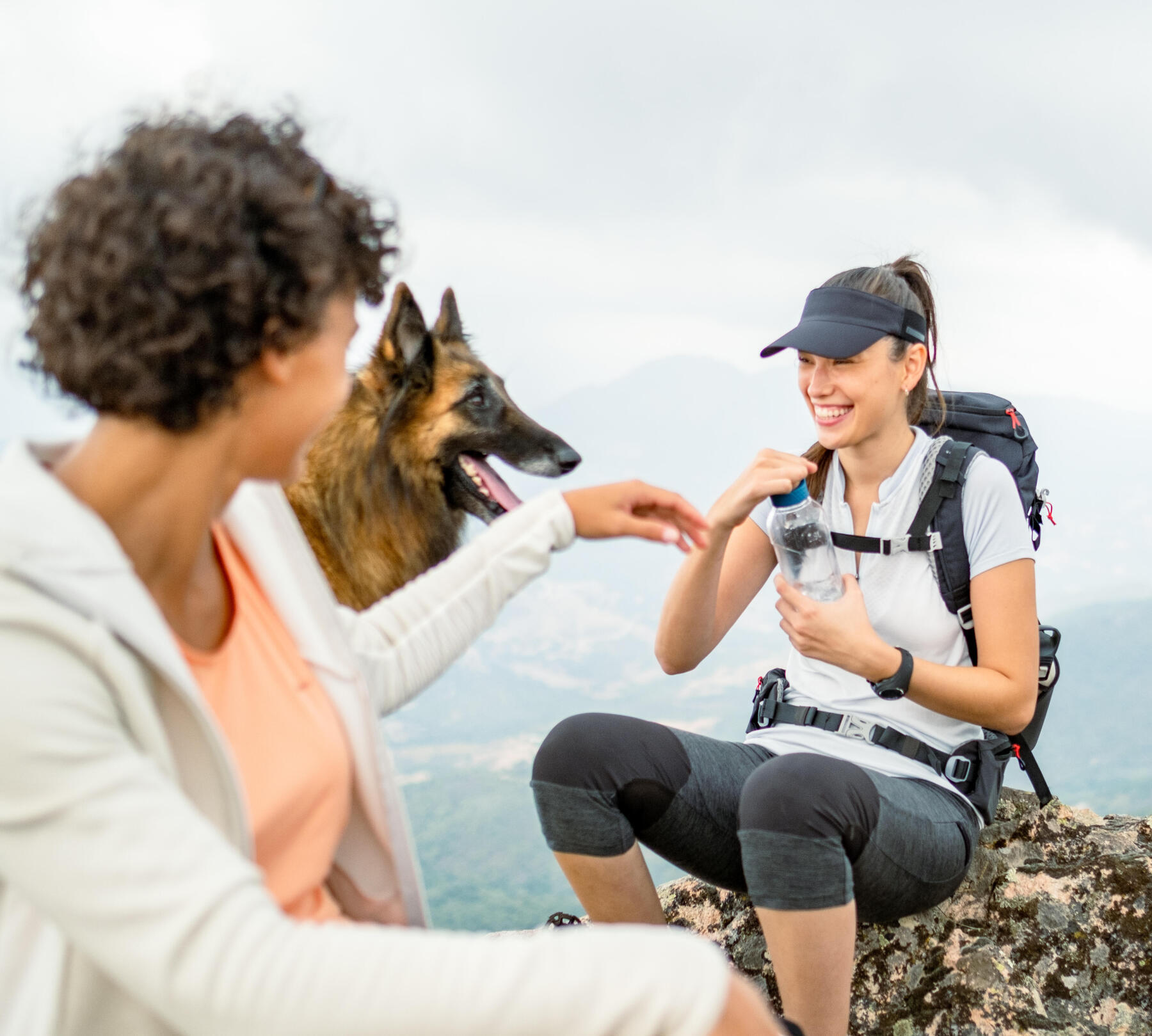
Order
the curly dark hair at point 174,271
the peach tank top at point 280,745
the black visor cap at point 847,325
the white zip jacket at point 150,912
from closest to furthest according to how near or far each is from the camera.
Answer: the white zip jacket at point 150,912 < the curly dark hair at point 174,271 < the peach tank top at point 280,745 < the black visor cap at point 847,325

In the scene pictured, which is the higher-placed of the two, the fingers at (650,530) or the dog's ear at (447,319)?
the dog's ear at (447,319)

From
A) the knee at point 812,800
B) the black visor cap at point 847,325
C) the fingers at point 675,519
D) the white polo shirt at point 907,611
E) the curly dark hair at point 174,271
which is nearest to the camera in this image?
the curly dark hair at point 174,271

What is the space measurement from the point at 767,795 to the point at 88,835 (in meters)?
1.20

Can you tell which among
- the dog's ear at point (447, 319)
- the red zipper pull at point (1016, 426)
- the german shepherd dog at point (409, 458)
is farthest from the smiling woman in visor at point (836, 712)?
the dog's ear at point (447, 319)

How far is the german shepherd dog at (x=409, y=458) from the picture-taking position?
7.63ft

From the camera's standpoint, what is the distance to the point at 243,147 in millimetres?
958

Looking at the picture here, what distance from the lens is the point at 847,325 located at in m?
2.11

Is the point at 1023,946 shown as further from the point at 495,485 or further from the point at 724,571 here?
the point at 495,485

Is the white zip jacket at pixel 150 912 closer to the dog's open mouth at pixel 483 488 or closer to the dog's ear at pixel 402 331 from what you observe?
the dog's ear at pixel 402 331

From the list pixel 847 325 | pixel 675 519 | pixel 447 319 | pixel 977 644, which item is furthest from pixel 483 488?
pixel 977 644

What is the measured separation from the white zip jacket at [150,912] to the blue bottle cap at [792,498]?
42.9 inches

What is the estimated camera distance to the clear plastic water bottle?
2174mm

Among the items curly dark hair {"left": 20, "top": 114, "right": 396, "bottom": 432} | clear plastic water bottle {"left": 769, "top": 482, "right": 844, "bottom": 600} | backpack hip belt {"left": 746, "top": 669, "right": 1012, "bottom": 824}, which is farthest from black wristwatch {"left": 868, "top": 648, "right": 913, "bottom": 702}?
curly dark hair {"left": 20, "top": 114, "right": 396, "bottom": 432}

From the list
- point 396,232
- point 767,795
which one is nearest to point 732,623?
point 767,795
